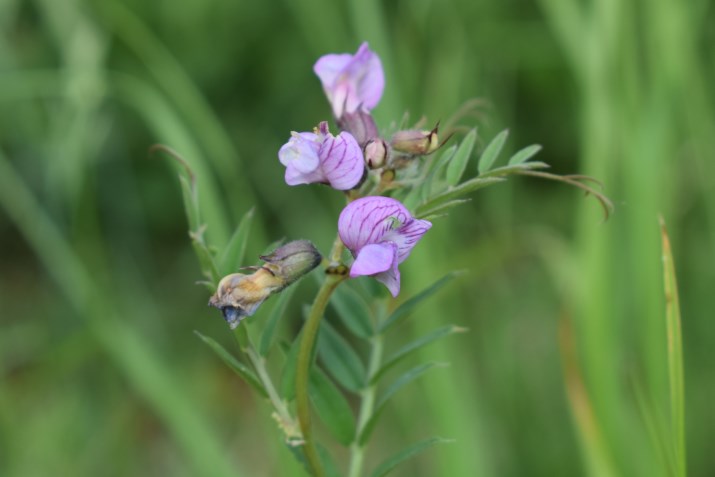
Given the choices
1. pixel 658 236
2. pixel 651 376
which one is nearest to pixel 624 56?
pixel 658 236

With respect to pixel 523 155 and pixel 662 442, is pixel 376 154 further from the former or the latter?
pixel 662 442

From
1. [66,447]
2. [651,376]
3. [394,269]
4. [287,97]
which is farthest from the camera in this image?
[287,97]

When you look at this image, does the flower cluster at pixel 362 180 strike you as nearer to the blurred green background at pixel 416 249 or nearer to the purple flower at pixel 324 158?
the purple flower at pixel 324 158

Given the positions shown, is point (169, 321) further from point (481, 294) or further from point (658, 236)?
point (658, 236)

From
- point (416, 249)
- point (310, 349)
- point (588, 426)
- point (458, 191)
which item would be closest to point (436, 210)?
point (458, 191)

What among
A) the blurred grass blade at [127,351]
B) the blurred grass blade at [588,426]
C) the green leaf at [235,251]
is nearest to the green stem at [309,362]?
the green leaf at [235,251]

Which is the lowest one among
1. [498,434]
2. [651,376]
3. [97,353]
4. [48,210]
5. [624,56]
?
[498,434]

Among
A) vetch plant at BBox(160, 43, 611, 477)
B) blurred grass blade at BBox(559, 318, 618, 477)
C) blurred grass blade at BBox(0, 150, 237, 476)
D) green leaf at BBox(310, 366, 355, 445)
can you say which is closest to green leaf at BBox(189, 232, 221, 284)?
vetch plant at BBox(160, 43, 611, 477)
